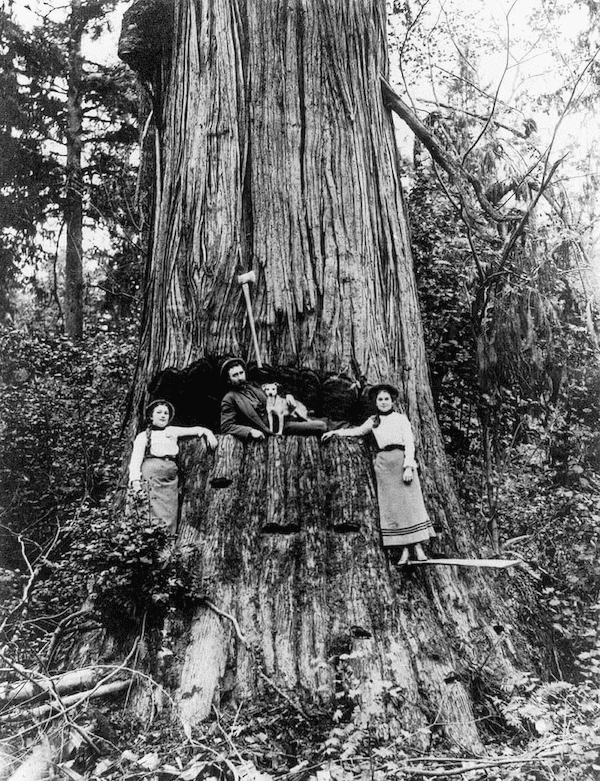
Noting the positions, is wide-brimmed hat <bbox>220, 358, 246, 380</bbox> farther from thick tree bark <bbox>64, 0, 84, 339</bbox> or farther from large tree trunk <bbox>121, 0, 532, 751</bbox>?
thick tree bark <bbox>64, 0, 84, 339</bbox>

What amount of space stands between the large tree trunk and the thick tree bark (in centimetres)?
794

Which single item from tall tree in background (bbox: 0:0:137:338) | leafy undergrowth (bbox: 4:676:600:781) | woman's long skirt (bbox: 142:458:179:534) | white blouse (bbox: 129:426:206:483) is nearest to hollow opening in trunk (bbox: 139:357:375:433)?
white blouse (bbox: 129:426:206:483)

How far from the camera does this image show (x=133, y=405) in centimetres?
573

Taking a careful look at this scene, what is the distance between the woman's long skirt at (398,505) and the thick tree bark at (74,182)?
10.1 meters

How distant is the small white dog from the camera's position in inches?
208

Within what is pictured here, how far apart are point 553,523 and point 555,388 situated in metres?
1.30

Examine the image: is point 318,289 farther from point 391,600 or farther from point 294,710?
point 294,710

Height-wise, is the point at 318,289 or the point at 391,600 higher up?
the point at 318,289

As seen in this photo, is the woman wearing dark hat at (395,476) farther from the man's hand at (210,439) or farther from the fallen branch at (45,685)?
the fallen branch at (45,685)

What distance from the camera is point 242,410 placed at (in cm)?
521

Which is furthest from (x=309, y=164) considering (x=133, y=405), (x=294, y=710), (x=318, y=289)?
(x=294, y=710)

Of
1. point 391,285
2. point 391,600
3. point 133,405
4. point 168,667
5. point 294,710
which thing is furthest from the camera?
point 391,285

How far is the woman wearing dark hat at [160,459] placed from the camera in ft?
16.1

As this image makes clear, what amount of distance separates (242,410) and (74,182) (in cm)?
1064
